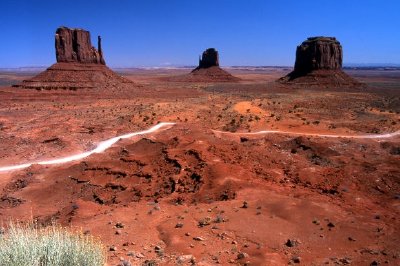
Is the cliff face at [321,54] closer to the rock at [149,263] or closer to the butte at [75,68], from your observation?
the butte at [75,68]

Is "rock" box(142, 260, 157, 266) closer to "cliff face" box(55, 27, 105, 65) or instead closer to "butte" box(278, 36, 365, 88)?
"cliff face" box(55, 27, 105, 65)

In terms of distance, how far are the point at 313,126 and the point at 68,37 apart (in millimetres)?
52927

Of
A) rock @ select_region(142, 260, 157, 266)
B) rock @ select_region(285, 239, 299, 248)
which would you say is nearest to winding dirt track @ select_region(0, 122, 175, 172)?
rock @ select_region(142, 260, 157, 266)

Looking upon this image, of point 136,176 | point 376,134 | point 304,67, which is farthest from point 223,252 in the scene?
point 304,67

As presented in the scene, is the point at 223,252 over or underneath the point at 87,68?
underneath

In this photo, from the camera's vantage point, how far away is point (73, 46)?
225ft

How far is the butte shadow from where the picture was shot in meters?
109

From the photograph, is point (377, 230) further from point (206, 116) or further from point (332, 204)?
point (206, 116)

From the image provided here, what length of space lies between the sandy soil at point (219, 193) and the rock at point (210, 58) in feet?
297

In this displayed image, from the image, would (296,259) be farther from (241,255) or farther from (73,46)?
(73,46)

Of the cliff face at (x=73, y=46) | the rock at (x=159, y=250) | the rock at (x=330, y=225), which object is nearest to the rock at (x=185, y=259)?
the rock at (x=159, y=250)

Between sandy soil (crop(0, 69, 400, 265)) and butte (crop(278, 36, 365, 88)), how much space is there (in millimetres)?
55884

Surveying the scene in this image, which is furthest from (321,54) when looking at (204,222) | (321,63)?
(204,222)

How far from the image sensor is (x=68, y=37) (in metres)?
67.0
